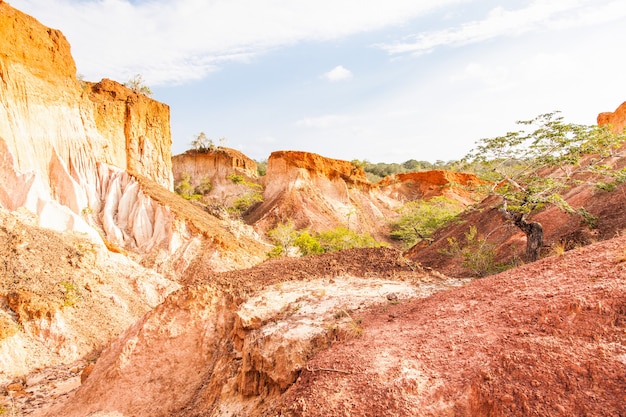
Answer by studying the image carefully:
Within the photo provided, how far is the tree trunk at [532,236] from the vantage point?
25.7ft

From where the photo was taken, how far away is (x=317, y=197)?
1233 inches

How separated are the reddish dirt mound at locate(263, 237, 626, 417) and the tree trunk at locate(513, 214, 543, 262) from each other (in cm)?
378

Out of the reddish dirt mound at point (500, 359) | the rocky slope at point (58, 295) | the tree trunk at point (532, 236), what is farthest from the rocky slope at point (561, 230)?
the rocky slope at point (58, 295)

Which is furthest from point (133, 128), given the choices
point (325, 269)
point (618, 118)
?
point (618, 118)

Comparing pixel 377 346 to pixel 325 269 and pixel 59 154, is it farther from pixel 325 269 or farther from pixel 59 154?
pixel 59 154

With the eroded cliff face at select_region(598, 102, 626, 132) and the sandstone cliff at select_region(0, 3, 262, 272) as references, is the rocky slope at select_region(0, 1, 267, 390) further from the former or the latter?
the eroded cliff face at select_region(598, 102, 626, 132)

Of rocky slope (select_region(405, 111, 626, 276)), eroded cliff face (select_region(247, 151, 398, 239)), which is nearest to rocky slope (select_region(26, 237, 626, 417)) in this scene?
rocky slope (select_region(405, 111, 626, 276))

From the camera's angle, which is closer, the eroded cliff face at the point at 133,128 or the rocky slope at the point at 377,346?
the rocky slope at the point at 377,346

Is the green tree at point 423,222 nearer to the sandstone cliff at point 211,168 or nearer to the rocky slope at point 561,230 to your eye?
the rocky slope at point 561,230

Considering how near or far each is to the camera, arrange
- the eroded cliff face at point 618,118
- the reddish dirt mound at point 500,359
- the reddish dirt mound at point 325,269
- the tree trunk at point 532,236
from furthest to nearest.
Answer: the eroded cliff face at point 618,118 < the tree trunk at point 532,236 < the reddish dirt mound at point 325,269 < the reddish dirt mound at point 500,359

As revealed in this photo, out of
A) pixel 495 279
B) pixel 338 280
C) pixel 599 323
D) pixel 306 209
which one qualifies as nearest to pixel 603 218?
pixel 495 279

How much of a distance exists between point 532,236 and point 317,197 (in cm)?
2376

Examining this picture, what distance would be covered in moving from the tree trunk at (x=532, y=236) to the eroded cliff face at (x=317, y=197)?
2036 centimetres

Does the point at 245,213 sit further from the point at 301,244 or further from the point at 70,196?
the point at 70,196
